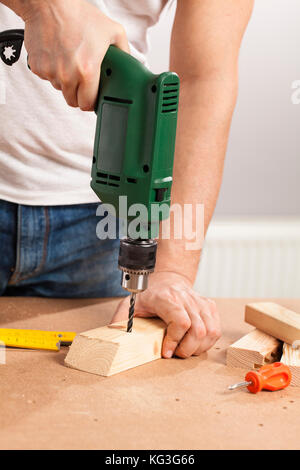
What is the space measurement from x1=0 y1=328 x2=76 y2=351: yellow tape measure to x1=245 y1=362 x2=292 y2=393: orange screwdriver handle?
37 cm

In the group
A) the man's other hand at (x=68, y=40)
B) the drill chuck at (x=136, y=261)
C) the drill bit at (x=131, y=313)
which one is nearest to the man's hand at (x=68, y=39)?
the man's other hand at (x=68, y=40)

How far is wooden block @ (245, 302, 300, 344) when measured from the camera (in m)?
1.23

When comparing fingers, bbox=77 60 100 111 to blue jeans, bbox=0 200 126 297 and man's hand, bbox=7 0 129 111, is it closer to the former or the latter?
man's hand, bbox=7 0 129 111

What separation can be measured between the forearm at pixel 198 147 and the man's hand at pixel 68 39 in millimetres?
425

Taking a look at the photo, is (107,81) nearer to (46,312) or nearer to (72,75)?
(72,75)

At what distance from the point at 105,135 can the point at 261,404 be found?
1.67ft

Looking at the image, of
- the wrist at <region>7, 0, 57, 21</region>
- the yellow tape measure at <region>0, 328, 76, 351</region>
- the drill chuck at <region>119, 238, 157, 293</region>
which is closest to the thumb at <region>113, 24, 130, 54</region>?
the wrist at <region>7, 0, 57, 21</region>

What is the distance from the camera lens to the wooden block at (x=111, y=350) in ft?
3.63

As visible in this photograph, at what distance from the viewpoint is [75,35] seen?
39.4 inches

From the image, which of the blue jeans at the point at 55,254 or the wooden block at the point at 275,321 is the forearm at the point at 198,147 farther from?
the blue jeans at the point at 55,254

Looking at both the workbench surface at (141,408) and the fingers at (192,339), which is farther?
the fingers at (192,339)

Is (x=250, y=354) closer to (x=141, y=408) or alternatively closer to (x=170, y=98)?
(x=141, y=408)

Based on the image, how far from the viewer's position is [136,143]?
103 centimetres
